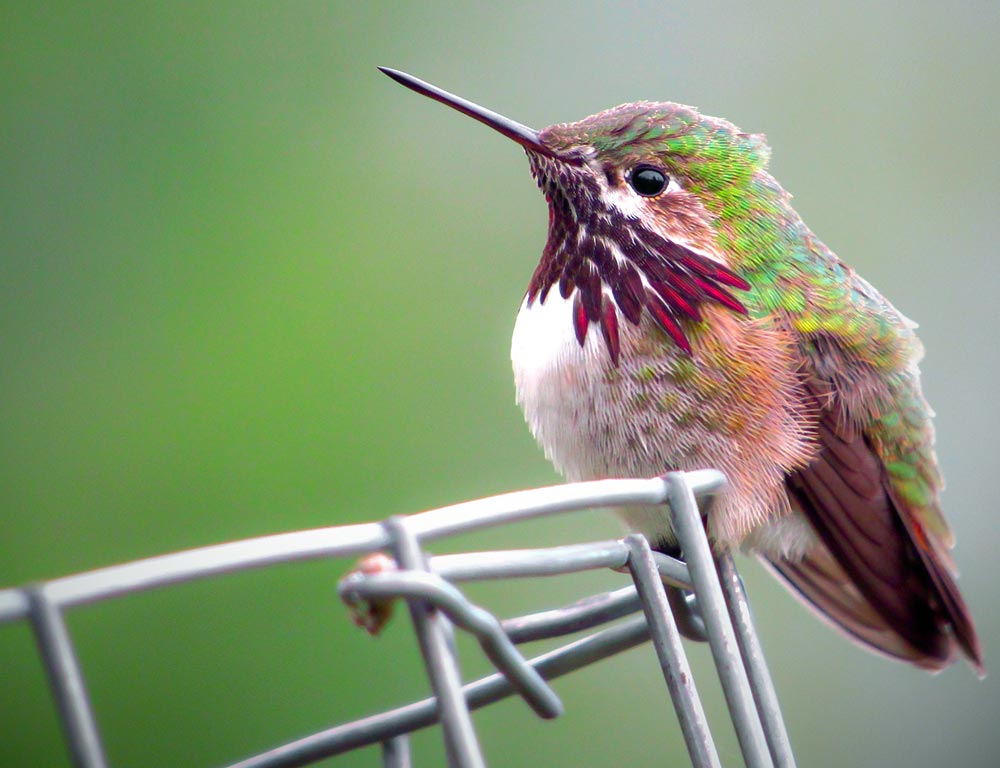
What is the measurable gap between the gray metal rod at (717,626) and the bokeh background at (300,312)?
1.63 meters

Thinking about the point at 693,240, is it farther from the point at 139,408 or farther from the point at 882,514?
the point at 139,408

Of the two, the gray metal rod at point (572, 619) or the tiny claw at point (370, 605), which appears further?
the gray metal rod at point (572, 619)

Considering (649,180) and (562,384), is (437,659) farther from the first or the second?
(649,180)

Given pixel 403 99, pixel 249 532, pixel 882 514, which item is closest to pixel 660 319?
pixel 882 514

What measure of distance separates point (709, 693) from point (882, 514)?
5.71 feet

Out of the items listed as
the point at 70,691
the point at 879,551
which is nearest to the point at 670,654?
the point at 70,691

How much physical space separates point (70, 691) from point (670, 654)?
462mm

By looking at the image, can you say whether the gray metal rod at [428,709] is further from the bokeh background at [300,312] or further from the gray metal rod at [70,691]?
the bokeh background at [300,312]

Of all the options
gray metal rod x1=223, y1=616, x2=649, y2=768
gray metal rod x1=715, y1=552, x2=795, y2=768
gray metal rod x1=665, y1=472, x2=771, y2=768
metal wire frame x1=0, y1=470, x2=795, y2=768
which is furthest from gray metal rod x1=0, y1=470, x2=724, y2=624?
gray metal rod x1=715, y1=552, x2=795, y2=768

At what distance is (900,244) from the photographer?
381cm

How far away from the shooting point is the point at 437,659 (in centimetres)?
61

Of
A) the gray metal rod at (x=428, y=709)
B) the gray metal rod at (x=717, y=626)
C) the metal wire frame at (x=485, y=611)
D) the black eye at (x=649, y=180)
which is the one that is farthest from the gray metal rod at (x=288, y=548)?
the black eye at (x=649, y=180)

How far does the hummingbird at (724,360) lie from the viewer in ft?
4.86

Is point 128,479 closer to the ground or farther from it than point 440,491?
farther from it
